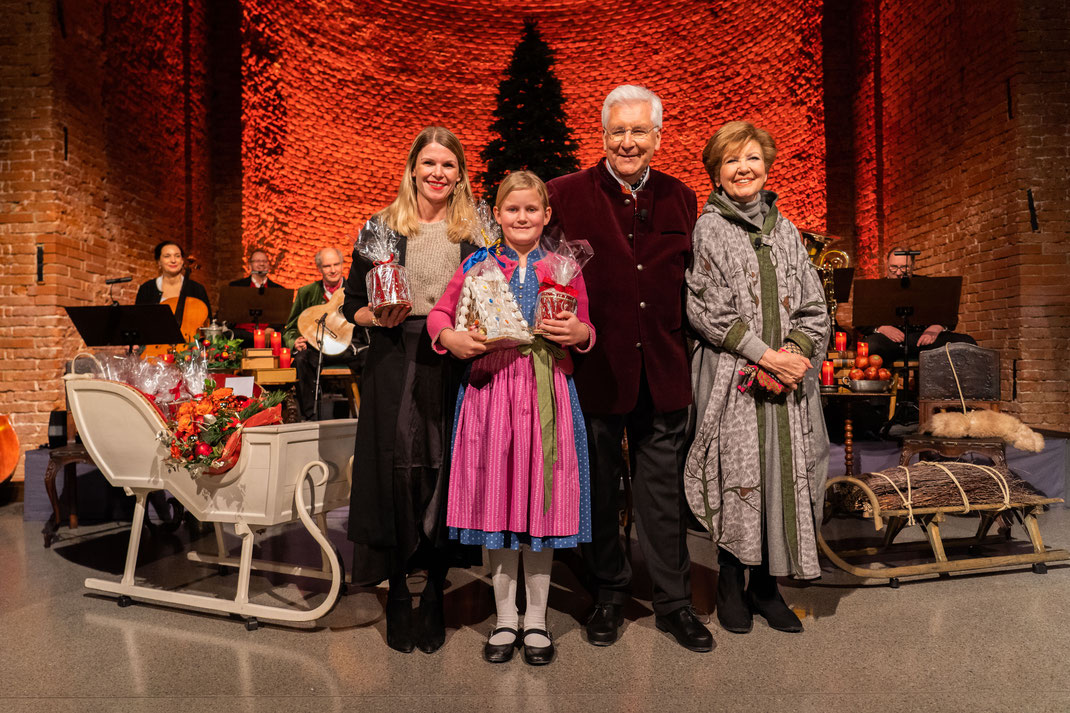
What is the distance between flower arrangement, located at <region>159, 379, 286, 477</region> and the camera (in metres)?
2.76

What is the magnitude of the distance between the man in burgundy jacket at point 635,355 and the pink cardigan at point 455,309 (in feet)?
0.48

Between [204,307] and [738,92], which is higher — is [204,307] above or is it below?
below

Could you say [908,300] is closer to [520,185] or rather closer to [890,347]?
[890,347]

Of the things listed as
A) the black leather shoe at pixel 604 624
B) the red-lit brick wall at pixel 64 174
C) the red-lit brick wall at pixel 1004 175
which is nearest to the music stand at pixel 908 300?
the red-lit brick wall at pixel 1004 175

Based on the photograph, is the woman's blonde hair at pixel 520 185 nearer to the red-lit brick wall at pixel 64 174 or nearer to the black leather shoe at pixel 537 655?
the black leather shoe at pixel 537 655

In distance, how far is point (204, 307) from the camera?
241 inches

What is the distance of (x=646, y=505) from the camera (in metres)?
2.69

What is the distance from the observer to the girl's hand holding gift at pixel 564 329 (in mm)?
2285

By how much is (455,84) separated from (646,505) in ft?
29.5

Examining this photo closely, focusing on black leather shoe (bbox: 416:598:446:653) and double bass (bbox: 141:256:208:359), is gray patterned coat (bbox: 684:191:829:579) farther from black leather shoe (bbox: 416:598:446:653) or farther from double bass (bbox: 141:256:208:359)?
double bass (bbox: 141:256:208:359)

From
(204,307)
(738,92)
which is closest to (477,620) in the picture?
(204,307)

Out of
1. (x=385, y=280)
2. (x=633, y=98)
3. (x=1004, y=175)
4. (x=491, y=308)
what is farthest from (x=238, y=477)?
(x=1004, y=175)

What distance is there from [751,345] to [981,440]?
87.2 inches

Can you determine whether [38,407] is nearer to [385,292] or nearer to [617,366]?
[385,292]
